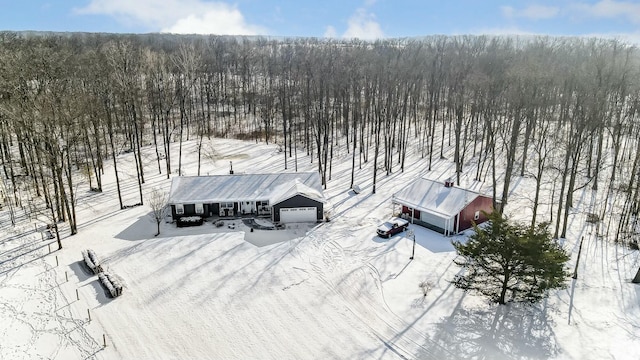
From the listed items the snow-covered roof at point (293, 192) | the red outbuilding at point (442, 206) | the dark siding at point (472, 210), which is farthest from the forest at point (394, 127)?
the snow-covered roof at point (293, 192)

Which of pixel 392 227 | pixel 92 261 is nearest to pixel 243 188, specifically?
pixel 92 261

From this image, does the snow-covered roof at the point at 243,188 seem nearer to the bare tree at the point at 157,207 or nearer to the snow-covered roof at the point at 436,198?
the bare tree at the point at 157,207

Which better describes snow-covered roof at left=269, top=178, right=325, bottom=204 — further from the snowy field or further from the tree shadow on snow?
the tree shadow on snow

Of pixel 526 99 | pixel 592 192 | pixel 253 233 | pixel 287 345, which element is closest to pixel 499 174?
pixel 592 192

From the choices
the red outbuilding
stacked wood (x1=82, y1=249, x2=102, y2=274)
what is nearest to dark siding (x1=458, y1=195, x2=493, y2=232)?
the red outbuilding

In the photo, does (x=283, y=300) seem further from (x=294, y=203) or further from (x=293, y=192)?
(x=293, y=192)

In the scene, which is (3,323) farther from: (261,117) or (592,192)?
(261,117)
